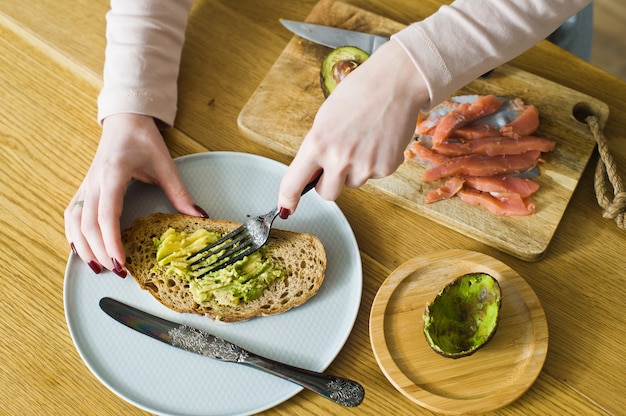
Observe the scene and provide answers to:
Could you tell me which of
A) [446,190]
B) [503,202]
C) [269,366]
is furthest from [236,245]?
[503,202]

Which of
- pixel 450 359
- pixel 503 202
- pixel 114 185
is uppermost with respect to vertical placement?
pixel 114 185

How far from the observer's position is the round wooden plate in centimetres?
119

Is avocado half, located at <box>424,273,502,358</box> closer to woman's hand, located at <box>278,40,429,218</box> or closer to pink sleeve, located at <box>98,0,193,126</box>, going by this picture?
woman's hand, located at <box>278,40,429,218</box>

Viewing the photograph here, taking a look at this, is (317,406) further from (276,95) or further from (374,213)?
(276,95)

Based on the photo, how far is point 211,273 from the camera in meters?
1.29

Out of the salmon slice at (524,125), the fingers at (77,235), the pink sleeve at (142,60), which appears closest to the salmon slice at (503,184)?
the salmon slice at (524,125)

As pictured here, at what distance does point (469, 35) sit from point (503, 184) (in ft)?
1.29

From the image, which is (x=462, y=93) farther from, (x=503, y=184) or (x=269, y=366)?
(x=269, y=366)

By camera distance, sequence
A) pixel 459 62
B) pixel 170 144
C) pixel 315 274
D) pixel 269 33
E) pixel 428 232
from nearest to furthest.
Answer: pixel 459 62 → pixel 315 274 → pixel 428 232 → pixel 170 144 → pixel 269 33

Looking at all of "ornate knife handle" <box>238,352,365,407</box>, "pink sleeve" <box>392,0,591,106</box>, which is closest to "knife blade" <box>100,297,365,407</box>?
"ornate knife handle" <box>238,352,365,407</box>

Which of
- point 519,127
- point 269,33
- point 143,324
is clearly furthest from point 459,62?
point 143,324

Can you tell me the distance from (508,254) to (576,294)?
162mm

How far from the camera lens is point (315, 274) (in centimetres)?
132

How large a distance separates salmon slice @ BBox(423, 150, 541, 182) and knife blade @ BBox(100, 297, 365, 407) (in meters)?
0.54
